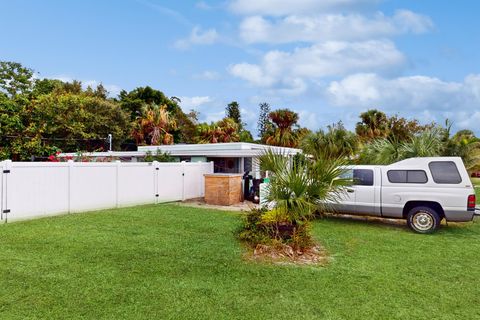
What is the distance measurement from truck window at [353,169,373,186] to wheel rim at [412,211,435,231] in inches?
57.8

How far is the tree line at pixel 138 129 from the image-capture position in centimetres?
1519

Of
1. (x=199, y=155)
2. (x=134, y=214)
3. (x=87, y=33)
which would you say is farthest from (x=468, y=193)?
(x=87, y=33)

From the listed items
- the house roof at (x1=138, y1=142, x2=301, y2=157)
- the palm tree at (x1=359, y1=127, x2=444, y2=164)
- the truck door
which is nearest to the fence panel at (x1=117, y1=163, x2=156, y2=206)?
the house roof at (x1=138, y1=142, x2=301, y2=157)

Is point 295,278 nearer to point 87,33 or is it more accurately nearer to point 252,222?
point 252,222

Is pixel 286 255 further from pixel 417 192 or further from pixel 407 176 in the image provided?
pixel 407 176

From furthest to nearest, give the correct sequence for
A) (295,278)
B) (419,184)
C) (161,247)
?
(419,184)
(161,247)
(295,278)

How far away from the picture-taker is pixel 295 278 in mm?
5348

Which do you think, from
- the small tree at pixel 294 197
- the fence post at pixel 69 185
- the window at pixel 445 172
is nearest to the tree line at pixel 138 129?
the window at pixel 445 172

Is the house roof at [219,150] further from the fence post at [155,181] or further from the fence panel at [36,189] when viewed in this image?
the fence panel at [36,189]

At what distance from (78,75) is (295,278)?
1573 inches

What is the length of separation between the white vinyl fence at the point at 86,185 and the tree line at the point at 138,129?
23.2ft

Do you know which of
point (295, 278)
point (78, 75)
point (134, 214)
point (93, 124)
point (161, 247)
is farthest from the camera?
point (78, 75)

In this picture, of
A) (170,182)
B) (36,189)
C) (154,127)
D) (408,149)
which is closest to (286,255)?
(36,189)

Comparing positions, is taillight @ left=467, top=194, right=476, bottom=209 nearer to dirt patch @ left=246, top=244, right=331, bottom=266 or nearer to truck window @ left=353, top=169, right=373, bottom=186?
truck window @ left=353, top=169, right=373, bottom=186
